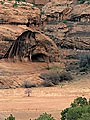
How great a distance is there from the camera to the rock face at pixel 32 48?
38.0 meters

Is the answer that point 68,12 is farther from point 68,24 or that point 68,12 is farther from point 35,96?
point 35,96

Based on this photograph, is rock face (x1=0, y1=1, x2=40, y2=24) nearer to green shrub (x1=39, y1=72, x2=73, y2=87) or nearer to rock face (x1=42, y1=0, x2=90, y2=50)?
green shrub (x1=39, y1=72, x2=73, y2=87)

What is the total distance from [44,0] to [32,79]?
28.6 m

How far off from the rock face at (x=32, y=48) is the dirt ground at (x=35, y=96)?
873 millimetres

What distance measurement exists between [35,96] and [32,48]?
9.27 metres

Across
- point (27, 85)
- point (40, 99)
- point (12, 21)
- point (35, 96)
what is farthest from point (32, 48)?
point (40, 99)

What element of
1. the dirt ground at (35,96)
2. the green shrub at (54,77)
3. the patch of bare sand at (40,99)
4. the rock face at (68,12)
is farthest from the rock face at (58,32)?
the patch of bare sand at (40,99)

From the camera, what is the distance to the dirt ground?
2458cm

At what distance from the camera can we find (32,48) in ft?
128

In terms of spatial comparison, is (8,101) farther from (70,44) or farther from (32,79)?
(70,44)

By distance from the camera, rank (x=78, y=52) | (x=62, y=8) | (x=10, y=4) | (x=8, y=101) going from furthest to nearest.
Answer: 1. (x=62, y=8)
2. (x=78, y=52)
3. (x=10, y=4)
4. (x=8, y=101)

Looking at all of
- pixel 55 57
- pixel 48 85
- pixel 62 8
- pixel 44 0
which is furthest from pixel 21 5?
pixel 44 0

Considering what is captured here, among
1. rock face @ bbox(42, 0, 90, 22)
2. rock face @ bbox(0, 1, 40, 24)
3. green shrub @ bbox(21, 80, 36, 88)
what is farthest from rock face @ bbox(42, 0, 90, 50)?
green shrub @ bbox(21, 80, 36, 88)

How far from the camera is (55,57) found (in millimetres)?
40406
